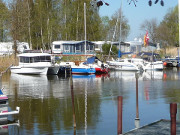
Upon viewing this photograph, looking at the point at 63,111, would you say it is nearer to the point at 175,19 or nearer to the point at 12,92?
the point at 12,92

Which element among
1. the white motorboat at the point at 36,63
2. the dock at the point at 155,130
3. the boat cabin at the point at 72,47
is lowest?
the dock at the point at 155,130

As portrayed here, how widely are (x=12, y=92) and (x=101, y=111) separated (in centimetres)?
Answer: 1187

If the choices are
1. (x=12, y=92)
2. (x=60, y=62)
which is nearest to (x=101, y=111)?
(x=12, y=92)

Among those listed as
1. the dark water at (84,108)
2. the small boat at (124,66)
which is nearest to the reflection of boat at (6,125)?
the dark water at (84,108)

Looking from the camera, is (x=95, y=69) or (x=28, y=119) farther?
(x=95, y=69)

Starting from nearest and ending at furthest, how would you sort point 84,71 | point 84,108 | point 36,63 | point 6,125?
point 6,125
point 84,108
point 36,63
point 84,71

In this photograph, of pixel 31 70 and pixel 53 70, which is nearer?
pixel 31 70

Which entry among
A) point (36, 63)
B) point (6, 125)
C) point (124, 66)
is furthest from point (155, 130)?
point (124, 66)

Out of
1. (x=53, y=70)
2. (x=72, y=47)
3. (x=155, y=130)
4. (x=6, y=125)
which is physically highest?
(x=72, y=47)

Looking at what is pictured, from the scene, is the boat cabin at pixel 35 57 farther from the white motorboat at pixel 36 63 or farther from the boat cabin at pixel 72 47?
the boat cabin at pixel 72 47

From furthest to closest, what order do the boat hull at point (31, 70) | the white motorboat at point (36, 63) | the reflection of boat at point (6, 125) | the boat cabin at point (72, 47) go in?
the boat cabin at point (72, 47)
the boat hull at point (31, 70)
the white motorboat at point (36, 63)
the reflection of boat at point (6, 125)

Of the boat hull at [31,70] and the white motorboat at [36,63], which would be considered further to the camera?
the boat hull at [31,70]

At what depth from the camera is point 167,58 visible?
70.9m

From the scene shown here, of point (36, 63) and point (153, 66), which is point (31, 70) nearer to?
point (36, 63)
